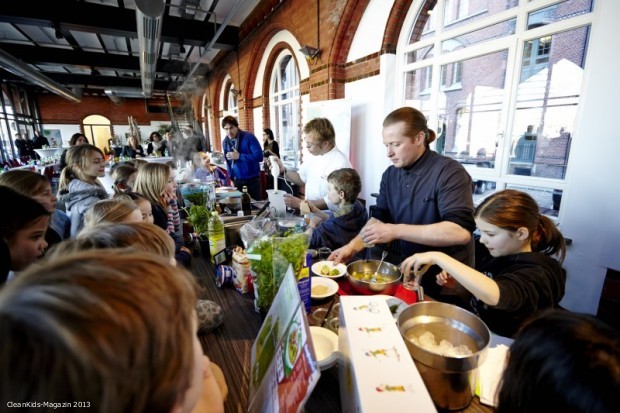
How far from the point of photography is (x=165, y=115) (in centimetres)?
1730

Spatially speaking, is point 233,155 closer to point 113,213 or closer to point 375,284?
point 113,213

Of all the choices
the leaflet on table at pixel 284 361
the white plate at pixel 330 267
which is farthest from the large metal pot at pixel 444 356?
the white plate at pixel 330 267

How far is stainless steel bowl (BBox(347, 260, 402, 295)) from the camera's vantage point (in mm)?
1150

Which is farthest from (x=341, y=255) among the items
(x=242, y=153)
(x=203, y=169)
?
(x=242, y=153)

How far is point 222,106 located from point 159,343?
11505 millimetres

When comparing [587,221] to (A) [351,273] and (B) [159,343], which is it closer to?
(A) [351,273]

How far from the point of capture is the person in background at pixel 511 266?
1048mm

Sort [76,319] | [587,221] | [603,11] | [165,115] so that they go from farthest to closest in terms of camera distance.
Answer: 1. [165,115]
2. [587,221]
3. [603,11]
4. [76,319]

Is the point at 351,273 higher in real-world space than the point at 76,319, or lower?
lower

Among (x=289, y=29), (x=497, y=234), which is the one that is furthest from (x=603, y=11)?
(x=289, y=29)

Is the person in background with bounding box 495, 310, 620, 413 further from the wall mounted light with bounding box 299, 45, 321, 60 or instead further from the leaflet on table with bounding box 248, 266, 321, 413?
the wall mounted light with bounding box 299, 45, 321, 60

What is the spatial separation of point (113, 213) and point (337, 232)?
132cm

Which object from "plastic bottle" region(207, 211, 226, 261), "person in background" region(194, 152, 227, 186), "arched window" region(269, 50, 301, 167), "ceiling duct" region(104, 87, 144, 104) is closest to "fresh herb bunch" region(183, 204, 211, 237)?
"plastic bottle" region(207, 211, 226, 261)

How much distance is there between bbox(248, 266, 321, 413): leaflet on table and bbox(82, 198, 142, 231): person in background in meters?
0.86
